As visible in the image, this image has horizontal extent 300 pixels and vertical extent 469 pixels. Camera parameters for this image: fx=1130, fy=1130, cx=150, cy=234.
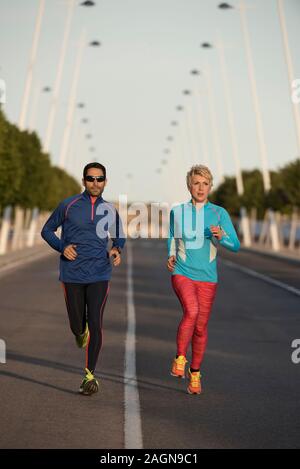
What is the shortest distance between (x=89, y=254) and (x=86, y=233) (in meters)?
0.17

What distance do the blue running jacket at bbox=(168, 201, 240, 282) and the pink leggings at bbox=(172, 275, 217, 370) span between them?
58mm

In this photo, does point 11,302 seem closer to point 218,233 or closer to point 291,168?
point 218,233

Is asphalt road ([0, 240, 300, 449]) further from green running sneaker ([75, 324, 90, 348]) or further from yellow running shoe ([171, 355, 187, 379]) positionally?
green running sneaker ([75, 324, 90, 348])

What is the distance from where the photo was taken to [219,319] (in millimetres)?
17250

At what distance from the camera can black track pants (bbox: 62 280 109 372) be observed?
932 cm

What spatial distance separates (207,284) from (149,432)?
1.88 metres

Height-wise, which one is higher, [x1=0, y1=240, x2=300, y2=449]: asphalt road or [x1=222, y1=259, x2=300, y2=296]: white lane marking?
[x1=222, y1=259, x2=300, y2=296]: white lane marking

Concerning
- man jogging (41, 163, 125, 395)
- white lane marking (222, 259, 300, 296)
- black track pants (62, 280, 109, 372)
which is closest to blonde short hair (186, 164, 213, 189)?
man jogging (41, 163, 125, 395)

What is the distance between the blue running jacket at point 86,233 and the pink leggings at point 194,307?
65cm

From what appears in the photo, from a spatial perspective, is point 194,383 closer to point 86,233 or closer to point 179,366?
point 179,366

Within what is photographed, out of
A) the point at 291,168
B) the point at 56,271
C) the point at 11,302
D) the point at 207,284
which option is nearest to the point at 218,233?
the point at 207,284

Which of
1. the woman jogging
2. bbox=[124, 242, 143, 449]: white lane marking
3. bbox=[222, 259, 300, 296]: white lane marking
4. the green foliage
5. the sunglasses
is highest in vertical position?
the green foliage

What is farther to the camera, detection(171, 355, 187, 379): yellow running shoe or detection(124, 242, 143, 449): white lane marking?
detection(171, 355, 187, 379): yellow running shoe

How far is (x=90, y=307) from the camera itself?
932cm
